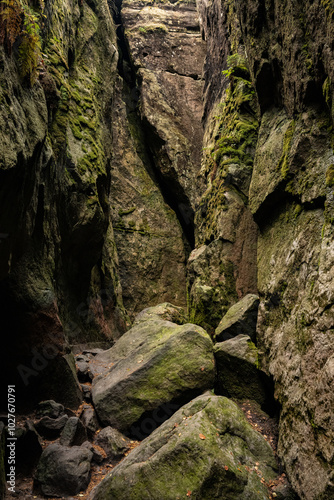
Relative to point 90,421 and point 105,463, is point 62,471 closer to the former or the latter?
point 105,463

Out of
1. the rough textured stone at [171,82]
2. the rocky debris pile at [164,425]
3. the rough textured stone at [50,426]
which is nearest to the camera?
the rocky debris pile at [164,425]

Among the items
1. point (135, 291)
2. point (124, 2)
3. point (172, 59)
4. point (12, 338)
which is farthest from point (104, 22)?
point (12, 338)

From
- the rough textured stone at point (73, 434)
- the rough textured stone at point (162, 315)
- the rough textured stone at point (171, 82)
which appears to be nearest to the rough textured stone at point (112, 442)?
the rough textured stone at point (73, 434)

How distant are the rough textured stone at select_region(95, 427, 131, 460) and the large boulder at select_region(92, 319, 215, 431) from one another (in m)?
0.22

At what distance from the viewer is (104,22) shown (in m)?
15.2

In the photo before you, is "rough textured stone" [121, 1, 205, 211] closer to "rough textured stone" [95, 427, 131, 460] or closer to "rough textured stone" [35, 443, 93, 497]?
"rough textured stone" [95, 427, 131, 460]

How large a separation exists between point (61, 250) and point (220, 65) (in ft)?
38.5

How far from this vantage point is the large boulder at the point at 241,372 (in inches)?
265

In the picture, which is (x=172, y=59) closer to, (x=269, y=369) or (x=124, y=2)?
(x=124, y=2)

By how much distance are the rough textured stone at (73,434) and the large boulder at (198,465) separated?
1.20 m

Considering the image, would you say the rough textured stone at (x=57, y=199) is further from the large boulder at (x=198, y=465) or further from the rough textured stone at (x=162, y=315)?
the large boulder at (x=198, y=465)

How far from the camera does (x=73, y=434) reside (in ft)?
18.5

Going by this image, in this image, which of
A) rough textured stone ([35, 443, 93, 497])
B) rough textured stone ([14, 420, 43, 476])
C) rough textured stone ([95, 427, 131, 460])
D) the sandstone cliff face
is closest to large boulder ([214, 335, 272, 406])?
the sandstone cliff face

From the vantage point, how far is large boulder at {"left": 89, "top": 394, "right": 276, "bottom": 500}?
4.08m
